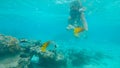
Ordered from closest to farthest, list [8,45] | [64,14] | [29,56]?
[8,45] < [29,56] < [64,14]

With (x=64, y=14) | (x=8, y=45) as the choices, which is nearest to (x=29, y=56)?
(x=8, y=45)

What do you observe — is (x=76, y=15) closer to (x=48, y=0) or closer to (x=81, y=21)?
(x=81, y=21)

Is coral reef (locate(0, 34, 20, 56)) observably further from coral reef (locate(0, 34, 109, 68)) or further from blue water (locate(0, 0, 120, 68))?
blue water (locate(0, 0, 120, 68))

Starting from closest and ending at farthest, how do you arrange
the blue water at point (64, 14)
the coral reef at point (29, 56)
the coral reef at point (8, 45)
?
the coral reef at point (29, 56)
the coral reef at point (8, 45)
the blue water at point (64, 14)

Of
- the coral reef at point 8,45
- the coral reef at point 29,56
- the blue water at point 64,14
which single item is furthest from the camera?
the blue water at point 64,14

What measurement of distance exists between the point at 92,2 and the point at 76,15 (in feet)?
52.8

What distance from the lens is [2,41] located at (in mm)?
10562

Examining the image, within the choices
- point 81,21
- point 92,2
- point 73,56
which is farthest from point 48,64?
point 92,2

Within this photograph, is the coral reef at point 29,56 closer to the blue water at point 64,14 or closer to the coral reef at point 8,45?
the coral reef at point 8,45

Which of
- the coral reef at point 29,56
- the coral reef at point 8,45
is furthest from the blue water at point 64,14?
the coral reef at point 8,45

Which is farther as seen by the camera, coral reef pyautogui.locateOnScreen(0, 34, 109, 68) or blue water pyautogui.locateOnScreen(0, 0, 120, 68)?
blue water pyautogui.locateOnScreen(0, 0, 120, 68)

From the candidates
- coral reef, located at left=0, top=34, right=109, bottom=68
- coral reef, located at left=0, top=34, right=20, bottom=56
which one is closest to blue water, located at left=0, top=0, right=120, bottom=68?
coral reef, located at left=0, top=34, right=109, bottom=68

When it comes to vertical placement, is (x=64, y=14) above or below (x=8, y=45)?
above

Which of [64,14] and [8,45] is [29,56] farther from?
[64,14]
